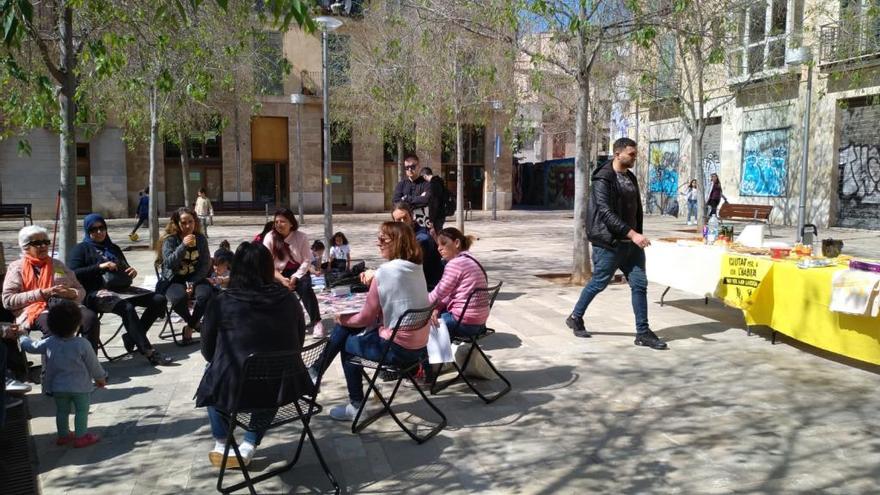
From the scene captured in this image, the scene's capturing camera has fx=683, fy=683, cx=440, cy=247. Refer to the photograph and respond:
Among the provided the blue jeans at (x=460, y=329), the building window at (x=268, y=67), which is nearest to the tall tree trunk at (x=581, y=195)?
the blue jeans at (x=460, y=329)

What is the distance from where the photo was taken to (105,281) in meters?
6.11

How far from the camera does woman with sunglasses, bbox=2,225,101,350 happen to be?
5125 mm

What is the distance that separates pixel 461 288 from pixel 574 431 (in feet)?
4.37

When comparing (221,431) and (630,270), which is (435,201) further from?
(221,431)

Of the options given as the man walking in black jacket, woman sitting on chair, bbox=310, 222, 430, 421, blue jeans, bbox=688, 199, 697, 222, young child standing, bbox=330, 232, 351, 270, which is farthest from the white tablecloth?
blue jeans, bbox=688, 199, 697, 222

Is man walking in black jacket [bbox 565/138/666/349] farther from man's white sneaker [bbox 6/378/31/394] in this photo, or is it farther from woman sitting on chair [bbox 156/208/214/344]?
man's white sneaker [bbox 6/378/31/394]

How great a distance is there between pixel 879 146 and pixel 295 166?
2233 cm

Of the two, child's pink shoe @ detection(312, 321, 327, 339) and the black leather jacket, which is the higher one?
the black leather jacket

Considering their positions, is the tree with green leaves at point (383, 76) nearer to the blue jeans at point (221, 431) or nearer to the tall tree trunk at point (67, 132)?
the tall tree trunk at point (67, 132)

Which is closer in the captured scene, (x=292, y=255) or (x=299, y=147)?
(x=292, y=255)

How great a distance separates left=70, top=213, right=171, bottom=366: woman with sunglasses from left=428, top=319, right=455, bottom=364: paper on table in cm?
279

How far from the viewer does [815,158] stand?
20.4 m

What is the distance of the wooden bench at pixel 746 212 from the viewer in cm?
1959

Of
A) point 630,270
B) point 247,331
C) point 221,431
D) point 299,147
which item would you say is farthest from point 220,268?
point 299,147
